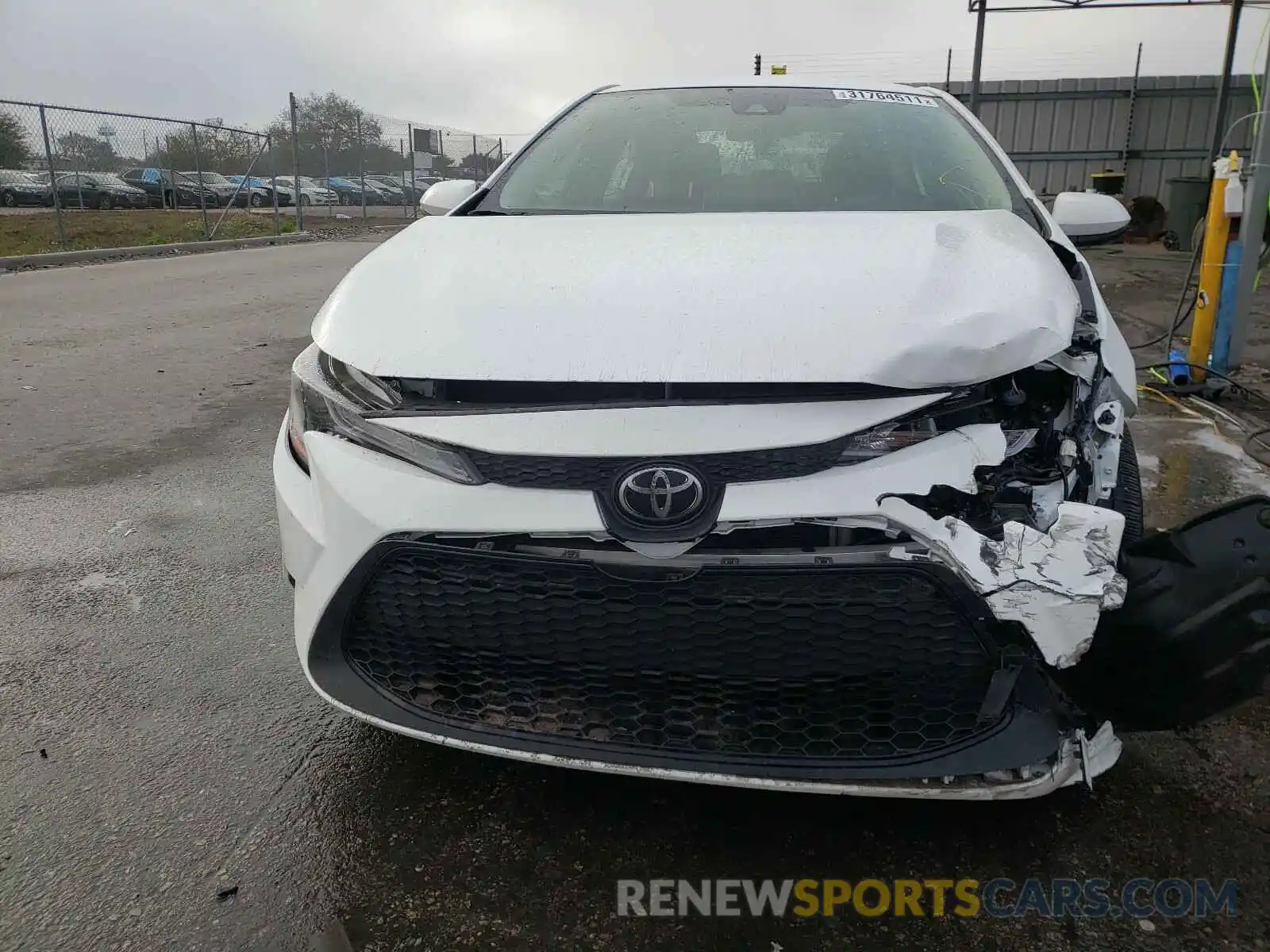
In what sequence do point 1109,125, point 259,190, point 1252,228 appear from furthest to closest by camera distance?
point 259,190, point 1109,125, point 1252,228

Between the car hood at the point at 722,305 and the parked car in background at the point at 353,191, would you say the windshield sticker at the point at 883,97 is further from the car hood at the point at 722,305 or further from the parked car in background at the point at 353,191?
the parked car in background at the point at 353,191

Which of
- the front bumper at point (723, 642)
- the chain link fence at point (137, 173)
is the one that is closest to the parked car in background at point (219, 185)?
the chain link fence at point (137, 173)

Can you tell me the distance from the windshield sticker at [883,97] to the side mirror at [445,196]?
131 centimetres

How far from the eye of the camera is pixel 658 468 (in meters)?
1.57

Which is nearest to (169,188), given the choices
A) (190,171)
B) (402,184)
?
(190,171)

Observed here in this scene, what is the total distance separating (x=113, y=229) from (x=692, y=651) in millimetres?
18256

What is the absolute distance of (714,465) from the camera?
5.19 feet

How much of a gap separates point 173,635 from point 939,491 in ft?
7.25

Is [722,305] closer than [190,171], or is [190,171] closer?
[722,305]

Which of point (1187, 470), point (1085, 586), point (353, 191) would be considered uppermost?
point (353, 191)

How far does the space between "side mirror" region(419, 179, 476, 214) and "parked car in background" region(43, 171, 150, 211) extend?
1431cm

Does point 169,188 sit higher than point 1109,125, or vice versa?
point 1109,125

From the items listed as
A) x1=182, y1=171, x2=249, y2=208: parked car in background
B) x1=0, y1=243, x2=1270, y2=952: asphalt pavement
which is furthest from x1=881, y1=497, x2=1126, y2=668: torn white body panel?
x1=182, y1=171, x2=249, y2=208: parked car in background

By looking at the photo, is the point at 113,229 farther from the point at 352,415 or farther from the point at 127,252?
the point at 352,415
